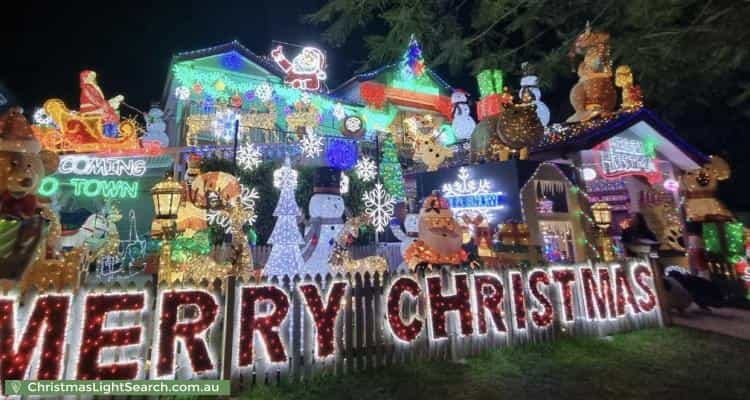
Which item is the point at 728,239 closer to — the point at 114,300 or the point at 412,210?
the point at 412,210

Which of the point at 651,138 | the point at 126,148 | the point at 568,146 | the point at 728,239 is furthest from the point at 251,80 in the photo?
the point at 728,239

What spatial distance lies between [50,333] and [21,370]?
0.39m

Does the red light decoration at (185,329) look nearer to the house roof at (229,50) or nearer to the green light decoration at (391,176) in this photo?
the green light decoration at (391,176)

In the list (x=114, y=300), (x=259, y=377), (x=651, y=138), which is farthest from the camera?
(x=651, y=138)

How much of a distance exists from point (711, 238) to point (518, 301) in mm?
8183

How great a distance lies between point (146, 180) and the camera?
19.0 meters

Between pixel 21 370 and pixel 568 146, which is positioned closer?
pixel 21 370

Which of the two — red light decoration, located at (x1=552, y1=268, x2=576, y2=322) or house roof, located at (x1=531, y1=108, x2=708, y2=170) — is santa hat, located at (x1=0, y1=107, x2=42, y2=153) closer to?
red light decoration, located at (x1=552, y1=268, x2=576, y2=322)

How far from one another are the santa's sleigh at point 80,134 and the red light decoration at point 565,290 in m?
17.7

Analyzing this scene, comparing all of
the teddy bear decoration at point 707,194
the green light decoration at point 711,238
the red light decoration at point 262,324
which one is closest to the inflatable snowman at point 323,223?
the red light decoration at point 262,324

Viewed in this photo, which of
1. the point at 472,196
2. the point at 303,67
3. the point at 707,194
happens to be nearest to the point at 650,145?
the point at 707,194

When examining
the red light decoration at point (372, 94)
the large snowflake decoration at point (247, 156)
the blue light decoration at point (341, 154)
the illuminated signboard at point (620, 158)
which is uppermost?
the red light decoration at point (372, 94)

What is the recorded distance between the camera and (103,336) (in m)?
4.32

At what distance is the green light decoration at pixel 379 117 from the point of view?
25.3 m
